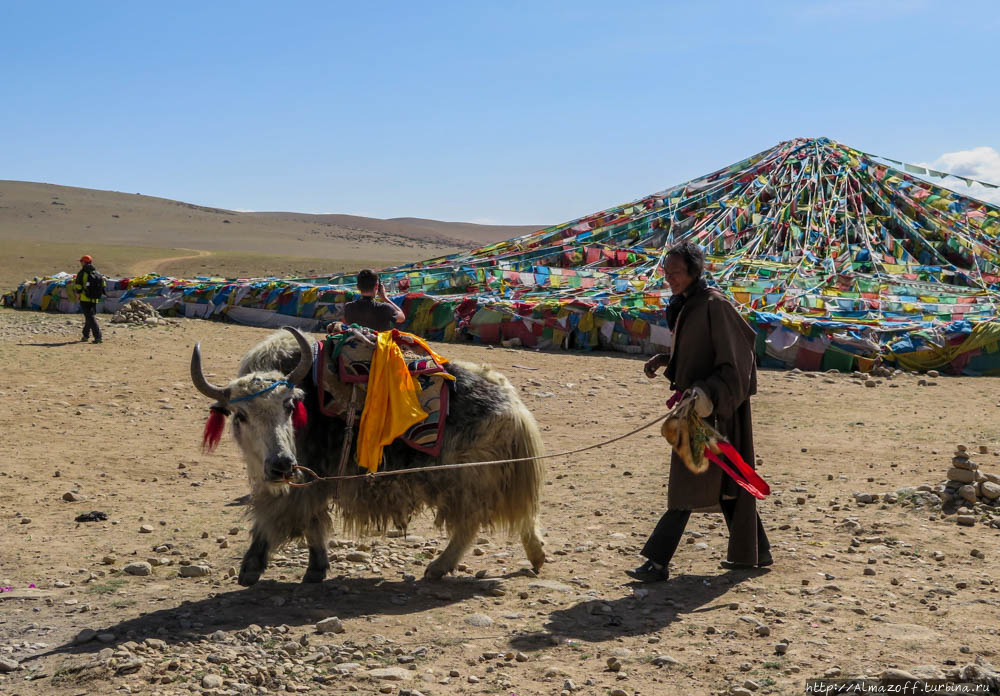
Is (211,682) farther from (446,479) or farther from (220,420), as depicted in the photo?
(446,479)

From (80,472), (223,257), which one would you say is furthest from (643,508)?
(223,257)

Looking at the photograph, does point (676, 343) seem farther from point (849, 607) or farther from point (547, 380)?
point (547, 380)

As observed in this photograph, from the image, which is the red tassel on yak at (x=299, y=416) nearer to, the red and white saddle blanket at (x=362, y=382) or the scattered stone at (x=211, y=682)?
the red and white saddle blanket at (x=362, y=382)

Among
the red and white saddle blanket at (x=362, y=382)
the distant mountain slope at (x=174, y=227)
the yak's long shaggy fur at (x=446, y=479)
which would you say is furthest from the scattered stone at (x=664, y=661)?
the distant mountain slope at (x=174, y=227)

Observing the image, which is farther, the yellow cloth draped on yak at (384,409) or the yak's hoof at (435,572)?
the yak's hoof at (435,572)

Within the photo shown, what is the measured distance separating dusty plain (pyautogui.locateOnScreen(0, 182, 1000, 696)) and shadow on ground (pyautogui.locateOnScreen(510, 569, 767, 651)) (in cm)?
2

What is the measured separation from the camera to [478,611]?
470 cm

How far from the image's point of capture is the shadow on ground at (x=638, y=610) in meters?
4.35

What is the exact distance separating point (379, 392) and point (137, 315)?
11.4 m

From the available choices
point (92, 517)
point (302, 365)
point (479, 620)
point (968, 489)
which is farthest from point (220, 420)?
point (968, 489)

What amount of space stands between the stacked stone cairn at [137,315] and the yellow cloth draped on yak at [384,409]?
11.1m

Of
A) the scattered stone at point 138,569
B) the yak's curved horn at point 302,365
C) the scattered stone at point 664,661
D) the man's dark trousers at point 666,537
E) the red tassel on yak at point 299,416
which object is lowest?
the scattered stone at point 138,569

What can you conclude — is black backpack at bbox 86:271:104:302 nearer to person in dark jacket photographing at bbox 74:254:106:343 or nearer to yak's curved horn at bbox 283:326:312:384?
person in dark jacket photographing at bbox 74:254:106:343

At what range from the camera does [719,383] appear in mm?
4680
